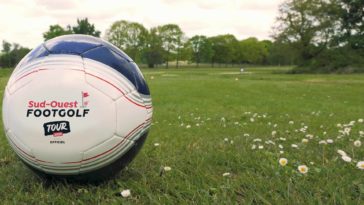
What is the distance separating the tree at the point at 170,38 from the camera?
103188mm

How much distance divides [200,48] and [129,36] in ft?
72.1

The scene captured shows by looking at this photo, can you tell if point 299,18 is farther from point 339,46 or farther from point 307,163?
point 307,163

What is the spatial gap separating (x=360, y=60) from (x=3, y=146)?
184 feet

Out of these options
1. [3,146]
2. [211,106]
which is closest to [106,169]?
[3,146]

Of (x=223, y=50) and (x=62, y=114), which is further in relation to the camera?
(x=223, y=50)

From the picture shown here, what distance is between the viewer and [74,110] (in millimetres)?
3127

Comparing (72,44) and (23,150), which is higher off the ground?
(72,44)

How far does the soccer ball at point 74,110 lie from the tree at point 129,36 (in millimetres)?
99419

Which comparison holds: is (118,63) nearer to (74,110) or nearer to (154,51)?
(74,110)

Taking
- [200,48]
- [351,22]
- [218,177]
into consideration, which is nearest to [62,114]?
[218,177]

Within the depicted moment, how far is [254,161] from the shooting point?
13.8ft

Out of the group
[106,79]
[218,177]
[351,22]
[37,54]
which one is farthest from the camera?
[351,22]

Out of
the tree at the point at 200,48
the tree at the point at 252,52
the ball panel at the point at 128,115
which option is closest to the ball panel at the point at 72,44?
the ball panel at the point at 128,115

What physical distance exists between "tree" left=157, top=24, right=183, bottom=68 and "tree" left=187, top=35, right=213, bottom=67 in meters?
4.75
